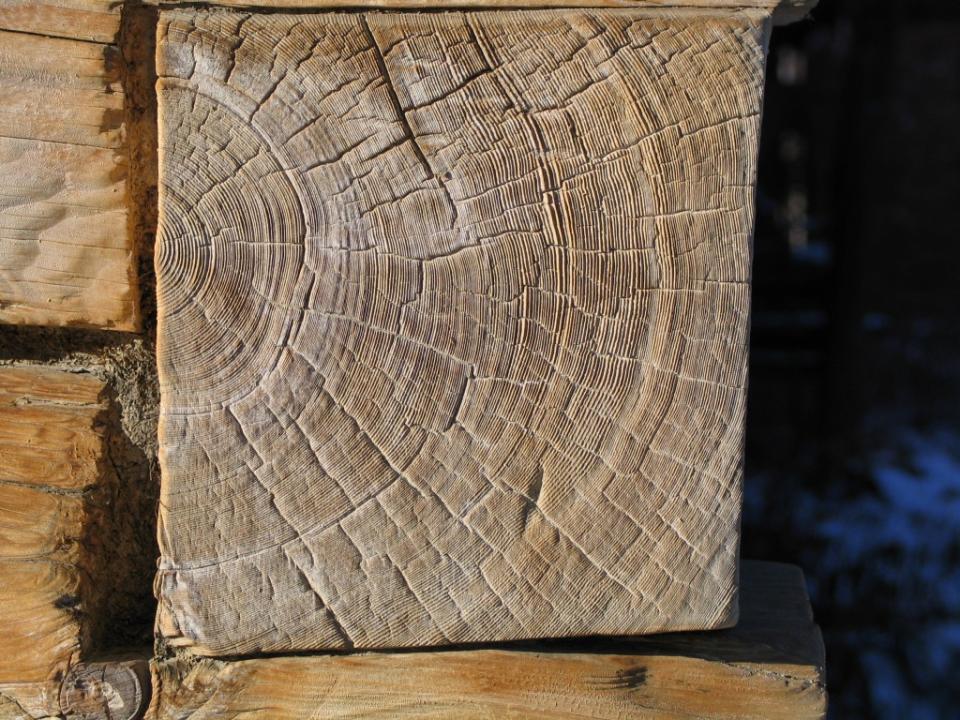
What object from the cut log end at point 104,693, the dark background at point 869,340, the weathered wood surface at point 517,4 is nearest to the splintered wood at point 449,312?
the weathered wood surface at point 517,4

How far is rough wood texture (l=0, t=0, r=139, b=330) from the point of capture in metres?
1.09

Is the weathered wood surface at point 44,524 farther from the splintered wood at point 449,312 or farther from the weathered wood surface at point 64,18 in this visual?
the weathered wood surface at point 64,18

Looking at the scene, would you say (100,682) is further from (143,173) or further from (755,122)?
(755,122)

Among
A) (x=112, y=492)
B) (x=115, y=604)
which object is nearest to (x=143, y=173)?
(x=112, y=492)

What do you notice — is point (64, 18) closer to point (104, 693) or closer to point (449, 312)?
point (449, 312)

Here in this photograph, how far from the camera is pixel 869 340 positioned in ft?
13.6

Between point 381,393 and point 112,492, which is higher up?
point 381,393

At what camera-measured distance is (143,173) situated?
115cm

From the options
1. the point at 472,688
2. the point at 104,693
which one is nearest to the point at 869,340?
the point at 472,688

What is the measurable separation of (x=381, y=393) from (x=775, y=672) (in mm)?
660

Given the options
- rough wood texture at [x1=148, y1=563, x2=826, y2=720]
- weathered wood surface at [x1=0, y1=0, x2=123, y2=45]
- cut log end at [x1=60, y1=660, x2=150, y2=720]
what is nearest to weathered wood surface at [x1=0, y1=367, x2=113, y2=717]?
cut log end at [x1=60, y1=660, x2=150, y2=720]

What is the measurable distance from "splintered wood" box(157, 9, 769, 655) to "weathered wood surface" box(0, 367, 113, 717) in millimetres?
151

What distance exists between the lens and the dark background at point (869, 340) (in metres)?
3.45

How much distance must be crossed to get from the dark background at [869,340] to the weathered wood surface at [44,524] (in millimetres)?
2906
